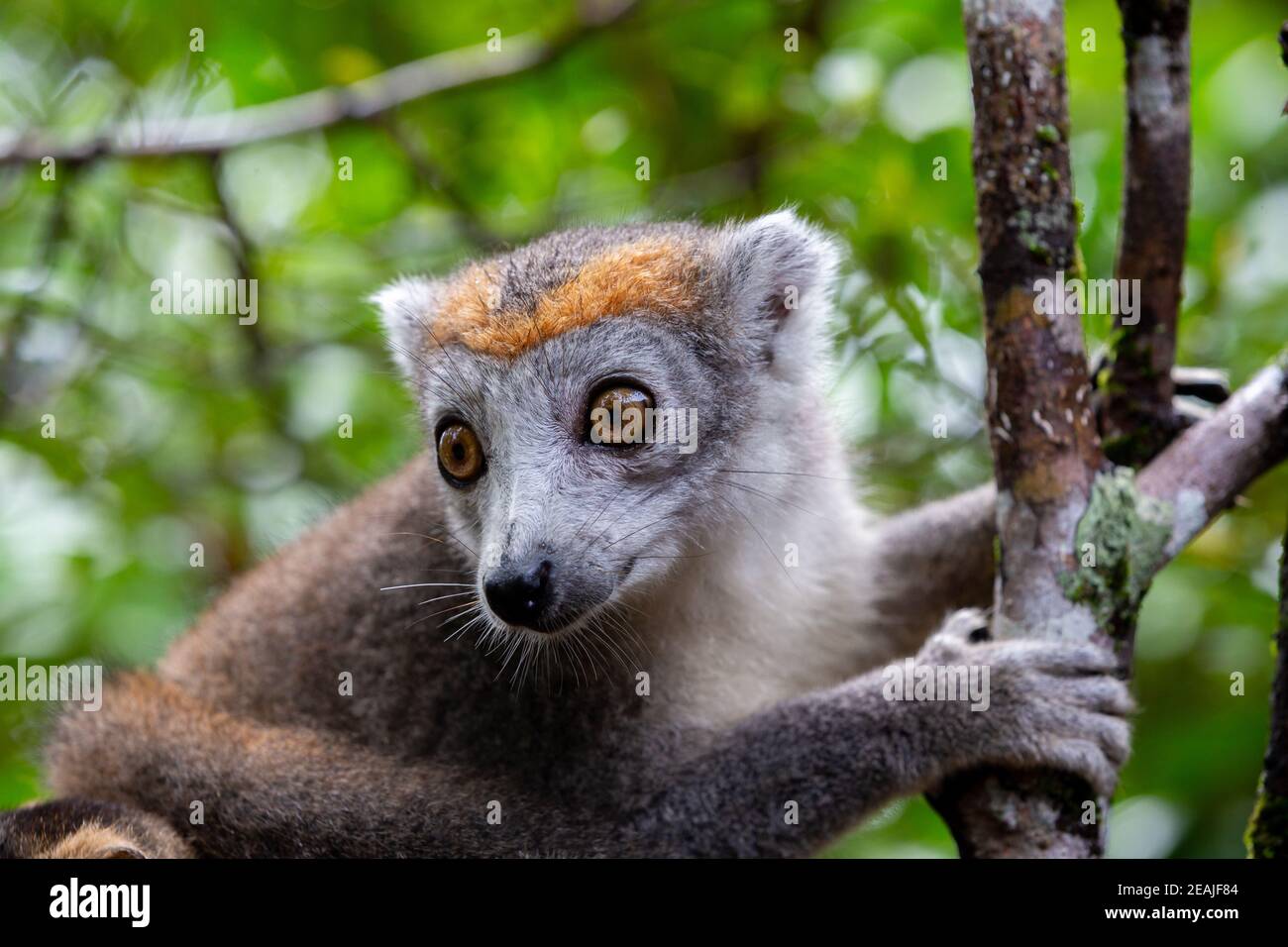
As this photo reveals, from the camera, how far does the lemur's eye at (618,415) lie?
5.35m

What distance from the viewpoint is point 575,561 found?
5113mm

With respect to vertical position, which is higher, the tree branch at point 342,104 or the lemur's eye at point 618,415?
the tree branch at point 342,104

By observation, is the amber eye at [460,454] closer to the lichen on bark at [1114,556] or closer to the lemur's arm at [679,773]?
the lemur's arm at [679,773]

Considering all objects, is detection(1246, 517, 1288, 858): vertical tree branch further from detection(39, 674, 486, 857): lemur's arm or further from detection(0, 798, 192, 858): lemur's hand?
detection(0, 798, 192, 858): lemur's hand

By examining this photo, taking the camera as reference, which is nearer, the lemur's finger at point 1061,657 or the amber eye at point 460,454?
the lemur's finger at point 1061,657

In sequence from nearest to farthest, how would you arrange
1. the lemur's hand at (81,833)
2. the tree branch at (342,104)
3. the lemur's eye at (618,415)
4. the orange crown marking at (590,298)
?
1. the lemur's hand at (81,833)
2. the lemur's eye at (618,415)
3. the orange crown marking at (590,298)
4. the tree branch at (342,104)

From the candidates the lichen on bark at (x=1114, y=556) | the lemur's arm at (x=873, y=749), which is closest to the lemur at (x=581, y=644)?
the lemur's arm at (x=873, y=749)

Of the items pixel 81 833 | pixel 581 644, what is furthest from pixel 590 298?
pixel 81 833

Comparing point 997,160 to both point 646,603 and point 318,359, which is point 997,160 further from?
point 318,359

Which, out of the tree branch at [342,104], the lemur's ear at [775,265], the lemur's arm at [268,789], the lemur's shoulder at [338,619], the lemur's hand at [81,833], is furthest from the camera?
the tree branch at [342,104]

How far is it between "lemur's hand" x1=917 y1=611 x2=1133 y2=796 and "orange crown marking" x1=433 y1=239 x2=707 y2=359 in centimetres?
195

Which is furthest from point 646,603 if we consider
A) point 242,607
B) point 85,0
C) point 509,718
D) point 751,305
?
point 85,0

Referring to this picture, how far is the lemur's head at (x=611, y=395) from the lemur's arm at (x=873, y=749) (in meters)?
0.90
